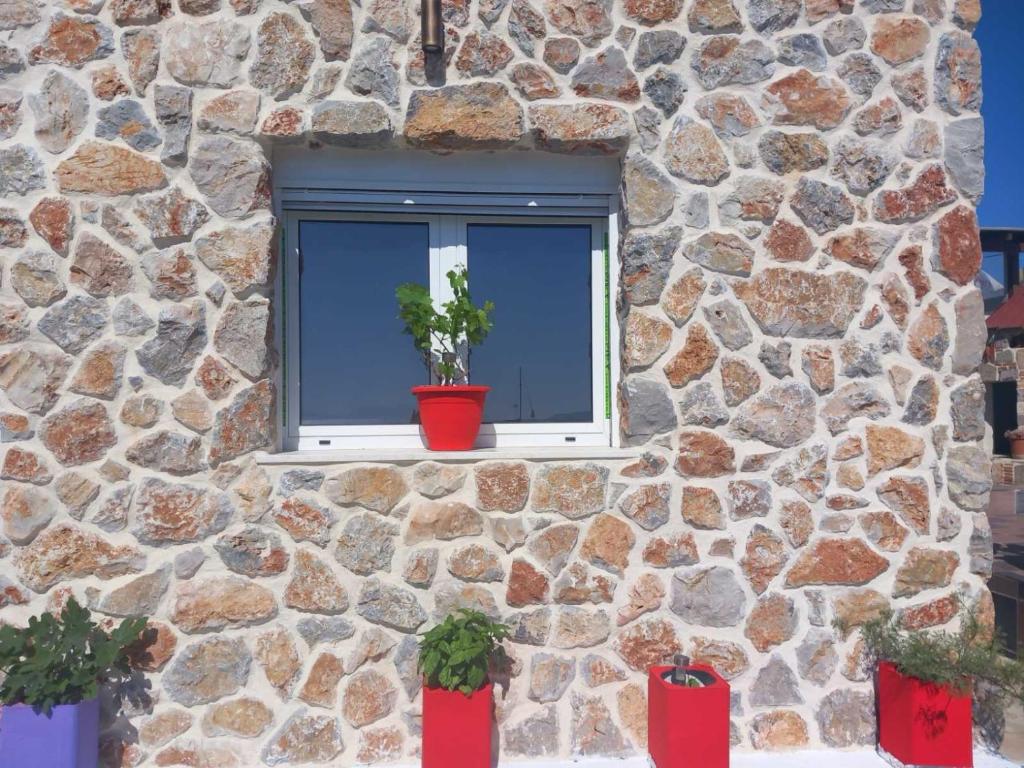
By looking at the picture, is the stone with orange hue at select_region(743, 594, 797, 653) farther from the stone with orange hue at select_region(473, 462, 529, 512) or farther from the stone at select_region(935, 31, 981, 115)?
the stone at select_region(935, 31, 981, 115)

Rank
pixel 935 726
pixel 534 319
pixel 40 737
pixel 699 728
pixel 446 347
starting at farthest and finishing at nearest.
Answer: pixel 534 319, pixel 446 347, pixel 935 726, pixel 699 728, pixel 40 737

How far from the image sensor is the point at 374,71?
9.63 ft

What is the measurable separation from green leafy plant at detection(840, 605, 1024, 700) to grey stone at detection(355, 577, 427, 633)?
1.83 meters

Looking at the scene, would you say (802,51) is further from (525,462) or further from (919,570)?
(919,570)

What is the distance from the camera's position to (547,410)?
331 cm

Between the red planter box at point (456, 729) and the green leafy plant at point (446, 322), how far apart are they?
126cm

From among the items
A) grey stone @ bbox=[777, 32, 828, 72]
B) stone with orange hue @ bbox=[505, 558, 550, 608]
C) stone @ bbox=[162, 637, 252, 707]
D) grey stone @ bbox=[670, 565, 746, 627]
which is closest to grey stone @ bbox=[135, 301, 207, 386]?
stone @ bbox=[162, 637, 252, 707]

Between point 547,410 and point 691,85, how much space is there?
4.86 ft

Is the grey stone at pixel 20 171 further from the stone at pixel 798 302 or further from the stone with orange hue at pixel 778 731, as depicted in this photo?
the stone with orange hue at pixel 778 731

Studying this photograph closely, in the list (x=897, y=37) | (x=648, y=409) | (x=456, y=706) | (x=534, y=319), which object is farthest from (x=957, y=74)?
(x=456, y=706)

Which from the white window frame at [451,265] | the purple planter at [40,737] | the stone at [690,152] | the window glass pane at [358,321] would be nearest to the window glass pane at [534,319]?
the white window frame at [451,265]

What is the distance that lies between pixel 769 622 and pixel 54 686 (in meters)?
2.63

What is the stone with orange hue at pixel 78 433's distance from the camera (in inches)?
111

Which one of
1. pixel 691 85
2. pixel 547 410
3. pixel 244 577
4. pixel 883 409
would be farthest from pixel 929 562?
pixel 244 577
